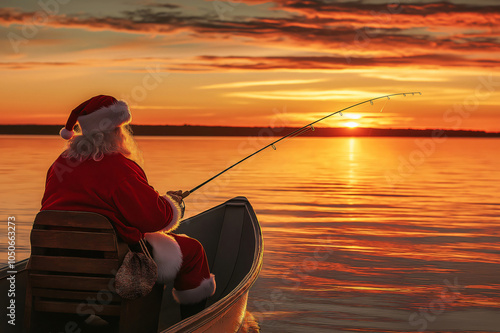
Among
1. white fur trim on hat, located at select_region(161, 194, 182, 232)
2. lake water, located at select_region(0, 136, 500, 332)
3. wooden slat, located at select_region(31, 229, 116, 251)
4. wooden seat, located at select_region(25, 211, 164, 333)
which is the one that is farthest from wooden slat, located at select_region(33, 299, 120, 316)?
lake water, located at select_region(0, 136, 500, 332)

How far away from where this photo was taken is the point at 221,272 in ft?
20.9

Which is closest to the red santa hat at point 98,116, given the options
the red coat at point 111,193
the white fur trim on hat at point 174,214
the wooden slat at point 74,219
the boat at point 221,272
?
the red coat at point 111,193

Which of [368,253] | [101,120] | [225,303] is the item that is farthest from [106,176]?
[368,253]

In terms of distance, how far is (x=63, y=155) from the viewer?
3709 millimetres

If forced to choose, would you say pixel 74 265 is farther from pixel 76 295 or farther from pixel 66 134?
pixel 66 134

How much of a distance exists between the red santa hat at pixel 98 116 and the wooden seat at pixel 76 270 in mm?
532

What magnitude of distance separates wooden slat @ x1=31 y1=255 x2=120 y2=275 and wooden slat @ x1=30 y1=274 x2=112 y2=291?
0.04 meters

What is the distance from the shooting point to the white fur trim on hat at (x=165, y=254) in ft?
13.3

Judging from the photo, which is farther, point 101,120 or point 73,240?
point 101,120

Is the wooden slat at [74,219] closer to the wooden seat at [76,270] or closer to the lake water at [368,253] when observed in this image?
the wooden seat at [76,270]

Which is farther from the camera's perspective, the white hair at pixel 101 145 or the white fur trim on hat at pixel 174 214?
the white fur trim on hat at pixel 174 214

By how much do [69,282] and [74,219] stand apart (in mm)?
391

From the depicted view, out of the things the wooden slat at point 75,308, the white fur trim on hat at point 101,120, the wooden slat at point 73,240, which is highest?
the white fur trim on hat at point 101,120

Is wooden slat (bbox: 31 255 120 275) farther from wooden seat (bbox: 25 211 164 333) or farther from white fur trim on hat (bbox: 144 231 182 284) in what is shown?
white fur trim on hat (bbox: 144 231 182 284)
